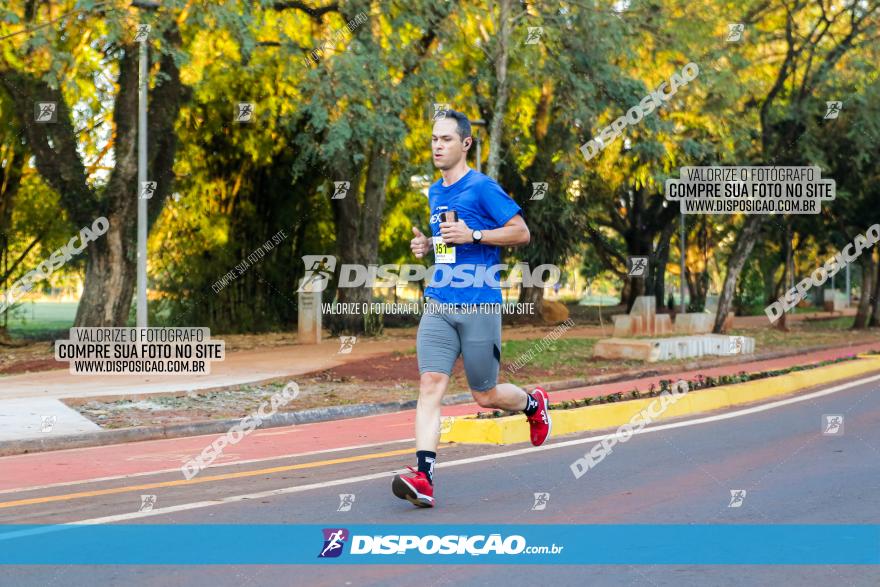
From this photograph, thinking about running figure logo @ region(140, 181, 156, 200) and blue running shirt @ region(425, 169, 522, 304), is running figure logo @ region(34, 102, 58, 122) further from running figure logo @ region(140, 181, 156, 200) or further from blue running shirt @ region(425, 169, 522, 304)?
blue running shirt @ region(425, 169, 522, 304)

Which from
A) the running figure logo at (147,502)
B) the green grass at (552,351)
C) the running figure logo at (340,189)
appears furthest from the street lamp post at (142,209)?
the running figure logo at (147,502)

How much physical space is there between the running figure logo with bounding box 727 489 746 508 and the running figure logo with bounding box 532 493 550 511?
3.77 ft

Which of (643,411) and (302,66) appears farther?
(302,66)

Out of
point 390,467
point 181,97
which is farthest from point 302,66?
point 390,467

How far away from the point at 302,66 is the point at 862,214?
2048 cm

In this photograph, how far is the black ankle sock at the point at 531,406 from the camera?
25.0 feet

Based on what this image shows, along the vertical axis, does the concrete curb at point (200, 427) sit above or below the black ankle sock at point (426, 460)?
below

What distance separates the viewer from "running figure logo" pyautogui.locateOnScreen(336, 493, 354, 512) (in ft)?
22.2

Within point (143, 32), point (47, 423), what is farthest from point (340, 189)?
point (47, 423)

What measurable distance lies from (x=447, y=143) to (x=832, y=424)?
6278mm

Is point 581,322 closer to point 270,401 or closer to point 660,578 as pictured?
point 270,401

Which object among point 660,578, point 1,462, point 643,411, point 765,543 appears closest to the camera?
point 660,578

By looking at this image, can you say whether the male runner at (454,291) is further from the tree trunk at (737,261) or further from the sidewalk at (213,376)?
the tree trunk at (737,261)

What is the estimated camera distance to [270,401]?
13.8 metres
